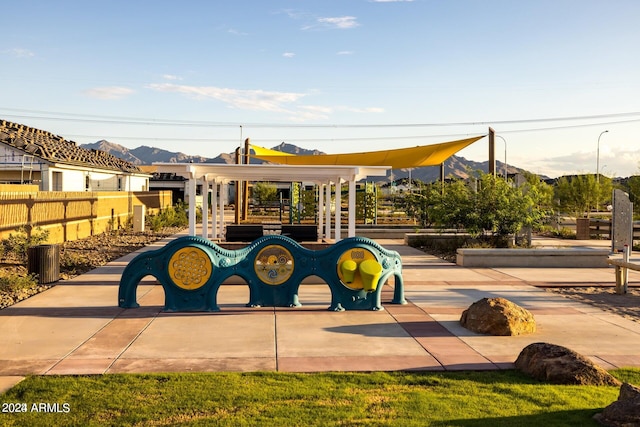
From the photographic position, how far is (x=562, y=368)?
22.5 feet

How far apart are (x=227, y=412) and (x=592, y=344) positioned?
585 cm

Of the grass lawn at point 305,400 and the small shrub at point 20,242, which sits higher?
the small shrub at point 20,242

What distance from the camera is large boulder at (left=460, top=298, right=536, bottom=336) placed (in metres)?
9.31

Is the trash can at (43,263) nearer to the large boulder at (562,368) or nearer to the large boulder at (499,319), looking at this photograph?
the large boulder at (499,319)

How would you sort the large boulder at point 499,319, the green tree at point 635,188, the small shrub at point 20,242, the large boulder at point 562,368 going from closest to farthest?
the large boulder at point 562,368
the large boulder at point 499,319
the small shrub at point 20,242
the green tree at point 635,188

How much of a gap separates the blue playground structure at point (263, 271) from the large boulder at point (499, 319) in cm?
219

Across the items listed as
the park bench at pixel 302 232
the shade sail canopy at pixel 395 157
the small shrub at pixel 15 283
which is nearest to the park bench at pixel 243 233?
the park bench at pixel 302 232

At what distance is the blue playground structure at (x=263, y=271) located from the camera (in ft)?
36.1

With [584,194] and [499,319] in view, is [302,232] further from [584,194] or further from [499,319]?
[584,194]

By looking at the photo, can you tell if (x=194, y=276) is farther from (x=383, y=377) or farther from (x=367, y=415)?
(x=367, y=415)

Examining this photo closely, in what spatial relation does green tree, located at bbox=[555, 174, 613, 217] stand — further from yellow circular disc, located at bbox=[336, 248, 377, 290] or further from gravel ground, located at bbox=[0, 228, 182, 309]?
yellow circular disc, located at bbox=[336, 248, 377, 290]

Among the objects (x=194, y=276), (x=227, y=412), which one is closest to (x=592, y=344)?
(x=227, y=412)

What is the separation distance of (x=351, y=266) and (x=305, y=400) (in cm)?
514

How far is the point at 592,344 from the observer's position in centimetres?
877
